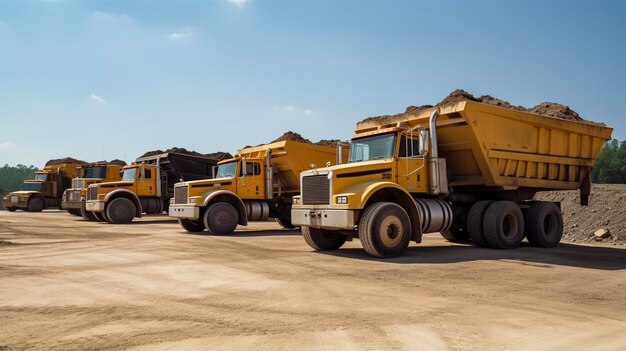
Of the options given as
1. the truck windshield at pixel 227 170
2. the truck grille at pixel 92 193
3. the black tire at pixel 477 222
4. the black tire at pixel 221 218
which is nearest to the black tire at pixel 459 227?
the black tire at pixel 477 222

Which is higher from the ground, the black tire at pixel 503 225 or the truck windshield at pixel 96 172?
the truck windshield at pixel 96 172

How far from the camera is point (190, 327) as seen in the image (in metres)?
5.00

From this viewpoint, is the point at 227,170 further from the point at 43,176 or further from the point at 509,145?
the point at 43,176

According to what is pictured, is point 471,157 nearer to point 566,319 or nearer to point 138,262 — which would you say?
point 566,319

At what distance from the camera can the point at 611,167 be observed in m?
80.2

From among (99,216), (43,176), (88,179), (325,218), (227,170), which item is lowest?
(99,216)

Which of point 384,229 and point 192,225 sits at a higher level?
point 384,229

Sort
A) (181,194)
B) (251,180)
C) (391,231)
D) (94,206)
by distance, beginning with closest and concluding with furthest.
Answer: (391,231)
(181,194)
(251,180)
(94,206)

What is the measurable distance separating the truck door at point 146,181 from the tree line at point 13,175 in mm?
108012

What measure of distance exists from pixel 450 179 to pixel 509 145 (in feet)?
5.49

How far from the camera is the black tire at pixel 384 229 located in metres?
10.0

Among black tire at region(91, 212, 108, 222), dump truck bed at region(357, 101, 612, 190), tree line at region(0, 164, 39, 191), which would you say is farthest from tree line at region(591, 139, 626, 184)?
tree line at region(0, 164, 39, 191)

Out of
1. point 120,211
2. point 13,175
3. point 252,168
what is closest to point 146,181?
point 120,211

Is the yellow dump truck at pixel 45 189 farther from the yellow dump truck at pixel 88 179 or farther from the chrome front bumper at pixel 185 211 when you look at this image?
the chrome front bumper at pixel 185 211
